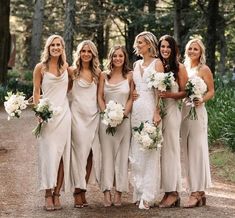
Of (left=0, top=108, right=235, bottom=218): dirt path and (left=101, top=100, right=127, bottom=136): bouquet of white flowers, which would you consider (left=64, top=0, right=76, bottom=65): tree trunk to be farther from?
(left=101, top=100, right=127, bottom=136): bouquet of white flowers

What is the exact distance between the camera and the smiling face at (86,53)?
24.2ft

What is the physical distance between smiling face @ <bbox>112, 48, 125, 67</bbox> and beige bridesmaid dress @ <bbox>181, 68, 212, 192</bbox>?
95cm

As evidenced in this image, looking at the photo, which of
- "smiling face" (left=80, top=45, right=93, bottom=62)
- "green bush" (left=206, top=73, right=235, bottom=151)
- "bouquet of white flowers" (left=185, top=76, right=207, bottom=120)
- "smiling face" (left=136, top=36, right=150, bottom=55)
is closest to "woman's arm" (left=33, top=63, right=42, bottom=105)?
"smiling face" (left=80, top=45, right=93, bottom=62)

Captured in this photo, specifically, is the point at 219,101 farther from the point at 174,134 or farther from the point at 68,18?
the point at 68,18

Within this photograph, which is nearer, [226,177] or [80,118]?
[80,118]

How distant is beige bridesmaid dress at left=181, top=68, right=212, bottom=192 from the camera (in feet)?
24.8

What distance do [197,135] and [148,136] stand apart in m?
0.89

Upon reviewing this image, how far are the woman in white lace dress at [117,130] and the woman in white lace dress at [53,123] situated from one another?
479 mm

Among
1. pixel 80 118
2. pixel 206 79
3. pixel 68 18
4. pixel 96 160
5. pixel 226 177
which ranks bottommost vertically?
pixel 226 177

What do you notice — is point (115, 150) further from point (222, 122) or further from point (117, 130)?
point (222, 122)

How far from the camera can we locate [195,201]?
7.59 meters

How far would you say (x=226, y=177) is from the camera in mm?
10344

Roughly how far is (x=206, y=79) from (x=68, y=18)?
2229 centimetres

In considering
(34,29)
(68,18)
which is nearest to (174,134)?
(68,18)
